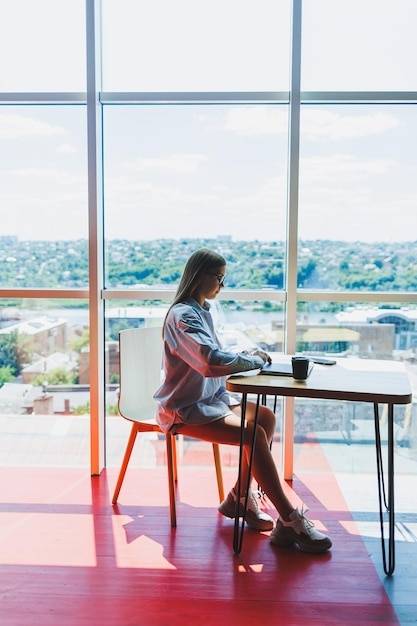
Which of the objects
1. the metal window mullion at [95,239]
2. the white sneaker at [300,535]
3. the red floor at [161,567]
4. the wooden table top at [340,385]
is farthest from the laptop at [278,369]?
the metal window mullion at [95,239]

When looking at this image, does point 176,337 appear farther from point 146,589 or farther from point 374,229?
point 374,229

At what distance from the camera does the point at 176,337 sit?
2484mm

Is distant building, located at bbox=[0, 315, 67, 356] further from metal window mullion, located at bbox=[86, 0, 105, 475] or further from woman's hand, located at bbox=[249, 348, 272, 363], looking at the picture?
woman's hand, located at bbox=[249, 348, 272, 363]

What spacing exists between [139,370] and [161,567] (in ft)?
3.33

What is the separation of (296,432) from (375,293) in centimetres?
87

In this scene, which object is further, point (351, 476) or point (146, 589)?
point (351, 476)

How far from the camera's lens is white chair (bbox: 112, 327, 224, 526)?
279cm

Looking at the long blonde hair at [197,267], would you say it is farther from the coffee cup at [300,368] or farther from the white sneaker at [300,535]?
the white sneaker at [300,535]

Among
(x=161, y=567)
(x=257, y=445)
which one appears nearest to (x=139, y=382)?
(x=257, y=445)

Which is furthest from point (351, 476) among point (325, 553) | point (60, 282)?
point (60, 282)

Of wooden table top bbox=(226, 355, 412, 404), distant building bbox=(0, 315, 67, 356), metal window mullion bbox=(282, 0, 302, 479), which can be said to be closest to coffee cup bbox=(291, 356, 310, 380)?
wooden table top bbox=(226, 355, 412, 404)

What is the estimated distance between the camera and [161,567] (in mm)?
2252

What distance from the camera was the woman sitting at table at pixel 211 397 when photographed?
7.84ft

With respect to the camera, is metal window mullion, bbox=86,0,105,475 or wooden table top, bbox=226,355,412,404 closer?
wooden table top, bbox=226,355,412,404
